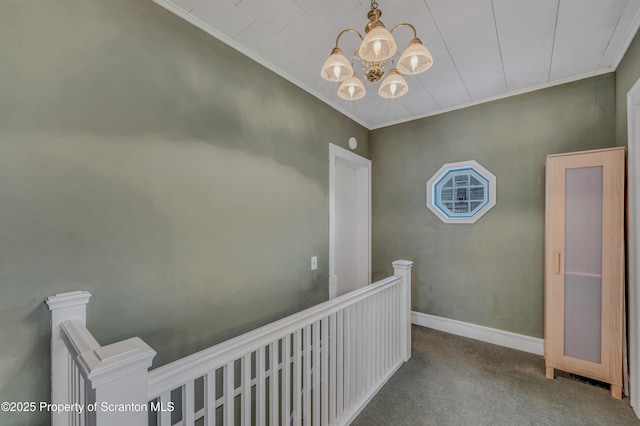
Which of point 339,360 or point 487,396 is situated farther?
point 487,396

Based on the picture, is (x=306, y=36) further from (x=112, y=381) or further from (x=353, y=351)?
(x=353, y=351)

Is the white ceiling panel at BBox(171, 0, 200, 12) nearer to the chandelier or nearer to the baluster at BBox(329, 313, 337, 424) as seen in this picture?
the chandelier

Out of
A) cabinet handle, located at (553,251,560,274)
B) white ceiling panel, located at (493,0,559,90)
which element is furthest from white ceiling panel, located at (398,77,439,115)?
cabinet handle, located at (553,251,560,274)

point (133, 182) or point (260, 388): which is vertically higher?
point (133, 182)

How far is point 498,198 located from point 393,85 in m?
1.99

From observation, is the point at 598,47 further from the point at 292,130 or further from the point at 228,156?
the point at 228,156

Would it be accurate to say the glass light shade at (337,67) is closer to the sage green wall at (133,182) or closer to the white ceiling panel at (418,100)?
the sage green wall at (133,182)

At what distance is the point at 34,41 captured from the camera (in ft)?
3.71

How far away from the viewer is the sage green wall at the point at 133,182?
108cm

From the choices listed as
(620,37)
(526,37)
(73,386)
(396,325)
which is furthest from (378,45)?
(396,325)

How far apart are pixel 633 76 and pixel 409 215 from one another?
2082mm

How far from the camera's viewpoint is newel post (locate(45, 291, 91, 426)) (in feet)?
3.57

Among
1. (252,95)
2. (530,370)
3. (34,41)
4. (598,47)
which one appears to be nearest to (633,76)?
(598,47)

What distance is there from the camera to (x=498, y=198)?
2.75 metres
